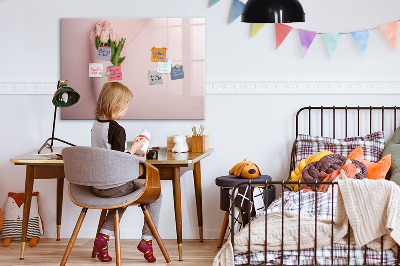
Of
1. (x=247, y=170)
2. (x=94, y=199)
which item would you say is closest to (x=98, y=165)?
(x=94, y=199)

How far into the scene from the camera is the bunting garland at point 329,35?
4.33 m

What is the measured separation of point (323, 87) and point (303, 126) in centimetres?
31

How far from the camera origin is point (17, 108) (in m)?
4.50

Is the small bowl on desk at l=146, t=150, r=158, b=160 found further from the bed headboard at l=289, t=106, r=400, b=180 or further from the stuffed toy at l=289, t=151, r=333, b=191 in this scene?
the bed headboard at l=289, t=106, r=400, b=180

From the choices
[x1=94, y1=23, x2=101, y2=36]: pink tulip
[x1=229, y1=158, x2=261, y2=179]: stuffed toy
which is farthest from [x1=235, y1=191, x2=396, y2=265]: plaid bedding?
[x1=94, y1=23, x2=101, y2=36]: pink tulip

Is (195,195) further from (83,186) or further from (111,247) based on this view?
(83,186)

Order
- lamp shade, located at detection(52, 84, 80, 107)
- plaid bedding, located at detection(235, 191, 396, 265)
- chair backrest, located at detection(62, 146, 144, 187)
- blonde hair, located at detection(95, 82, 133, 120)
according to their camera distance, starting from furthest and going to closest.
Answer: lamp shade, located at detection(52, 84, 80, 107) → blonde hair, located at detection(95, 82, 133, 120) → chair backrest, located at detection(62, 146, 144, 187) → plaid bedding, located at detection(235, 191, 396, 265)

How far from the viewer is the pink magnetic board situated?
441 cm

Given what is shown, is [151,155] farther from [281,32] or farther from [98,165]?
[281,32]

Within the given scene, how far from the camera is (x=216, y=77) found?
444 centimetres

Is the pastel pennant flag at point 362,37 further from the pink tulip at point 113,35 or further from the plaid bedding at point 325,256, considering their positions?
the pink tulip at point 113,35

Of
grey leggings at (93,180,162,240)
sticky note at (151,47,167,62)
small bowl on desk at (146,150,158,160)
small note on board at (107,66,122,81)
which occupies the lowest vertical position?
grey leggings at (93,180,162,240)

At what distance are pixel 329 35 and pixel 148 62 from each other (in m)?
1.28

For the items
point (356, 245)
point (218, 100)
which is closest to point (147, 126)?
point (218, 100)
